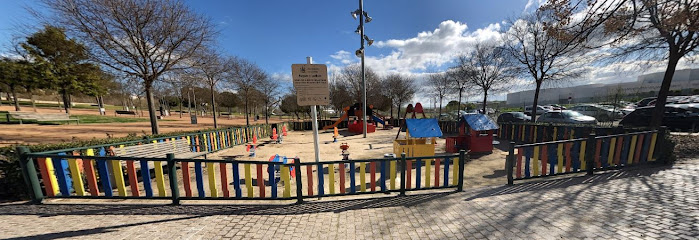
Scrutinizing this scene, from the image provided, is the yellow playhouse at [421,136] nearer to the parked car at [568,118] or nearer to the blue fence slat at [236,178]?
the blue fence slat at [236,178]

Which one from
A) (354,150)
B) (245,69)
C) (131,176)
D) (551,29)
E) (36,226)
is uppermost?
(245,69)

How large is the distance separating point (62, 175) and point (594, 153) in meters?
11.0

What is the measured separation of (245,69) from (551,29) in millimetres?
21312

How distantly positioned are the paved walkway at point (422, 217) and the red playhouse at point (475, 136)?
4203mm

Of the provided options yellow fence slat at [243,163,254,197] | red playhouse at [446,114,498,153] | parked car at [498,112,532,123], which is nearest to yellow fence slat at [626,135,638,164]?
red playhouse at [446,114,498,153]

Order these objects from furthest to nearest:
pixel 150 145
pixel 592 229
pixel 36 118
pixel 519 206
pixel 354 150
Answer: pixel 36 118
pixel 354 150
pixel 150 145
pixel 519 206
pixel 592 229

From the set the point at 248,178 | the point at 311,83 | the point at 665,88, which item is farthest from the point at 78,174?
the point at 665,88

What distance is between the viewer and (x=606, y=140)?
16.5 ft

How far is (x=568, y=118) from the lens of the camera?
11938mm

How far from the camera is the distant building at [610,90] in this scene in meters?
36.7

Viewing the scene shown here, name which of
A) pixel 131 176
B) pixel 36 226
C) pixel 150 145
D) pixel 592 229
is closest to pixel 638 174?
pixel 592 229

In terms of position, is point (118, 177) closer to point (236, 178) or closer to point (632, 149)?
point (236, 178)

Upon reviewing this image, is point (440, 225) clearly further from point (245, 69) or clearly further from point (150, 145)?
point (245, 69)

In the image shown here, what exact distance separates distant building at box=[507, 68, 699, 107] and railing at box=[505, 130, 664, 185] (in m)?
28.9
